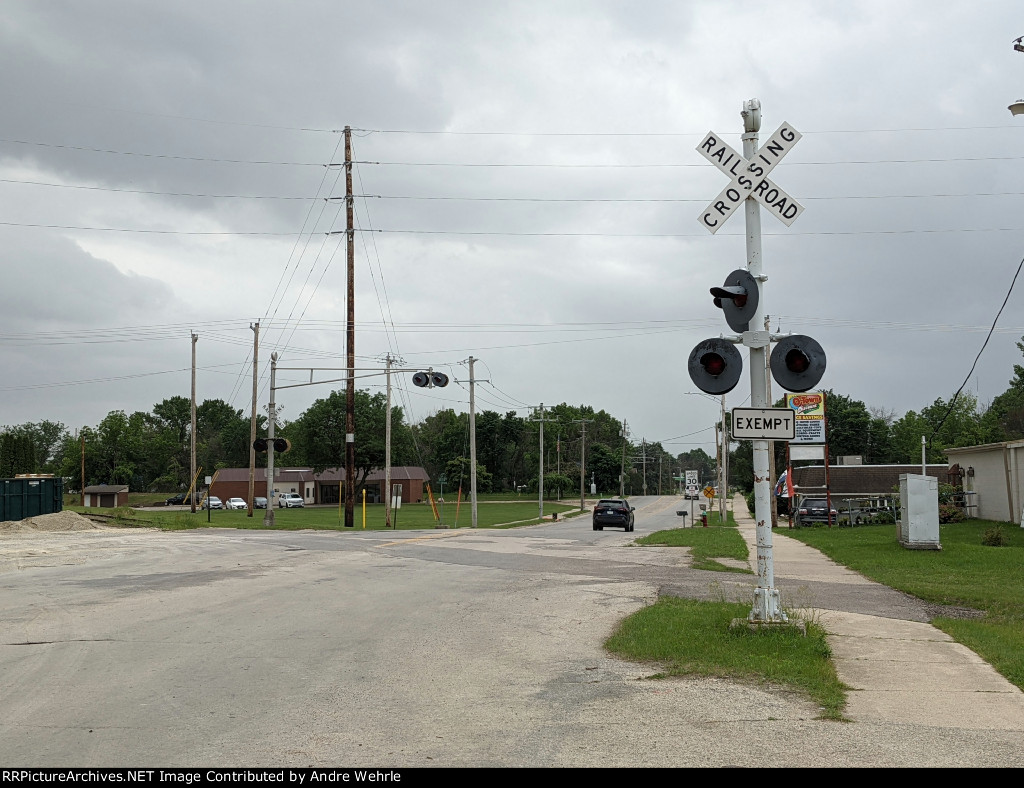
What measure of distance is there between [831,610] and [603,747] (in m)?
7.84

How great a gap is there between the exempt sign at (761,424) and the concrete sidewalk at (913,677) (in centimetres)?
239

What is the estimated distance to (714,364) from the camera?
10125mm

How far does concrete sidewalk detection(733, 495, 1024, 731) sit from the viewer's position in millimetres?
7008

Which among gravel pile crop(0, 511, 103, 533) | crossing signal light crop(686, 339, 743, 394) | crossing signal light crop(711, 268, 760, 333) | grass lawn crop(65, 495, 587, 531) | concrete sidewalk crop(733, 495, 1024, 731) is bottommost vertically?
grass lawn crop(65, 495, 587, 531)

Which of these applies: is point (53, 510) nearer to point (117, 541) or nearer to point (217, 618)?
point (117, 541)

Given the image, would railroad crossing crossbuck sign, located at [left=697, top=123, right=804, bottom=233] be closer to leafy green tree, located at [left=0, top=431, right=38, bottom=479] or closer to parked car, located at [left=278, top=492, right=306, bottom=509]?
parked car, located at [left=278, top=492, right=306, bottom=509]

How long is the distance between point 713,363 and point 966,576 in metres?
10.5

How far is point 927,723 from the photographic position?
22.2 ft

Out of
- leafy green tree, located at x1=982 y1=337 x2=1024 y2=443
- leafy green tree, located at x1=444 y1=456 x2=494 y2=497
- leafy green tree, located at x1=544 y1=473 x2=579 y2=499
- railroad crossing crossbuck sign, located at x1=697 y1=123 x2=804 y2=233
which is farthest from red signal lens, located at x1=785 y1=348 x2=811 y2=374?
leafy green tree, located at x1=544 y1=473 x2=579 y2=499

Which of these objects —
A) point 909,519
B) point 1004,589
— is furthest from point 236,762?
point 909,519

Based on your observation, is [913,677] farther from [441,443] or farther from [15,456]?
[441,443]

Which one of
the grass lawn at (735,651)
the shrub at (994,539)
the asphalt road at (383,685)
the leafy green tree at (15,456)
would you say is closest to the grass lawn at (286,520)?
the shrub at (994,539)

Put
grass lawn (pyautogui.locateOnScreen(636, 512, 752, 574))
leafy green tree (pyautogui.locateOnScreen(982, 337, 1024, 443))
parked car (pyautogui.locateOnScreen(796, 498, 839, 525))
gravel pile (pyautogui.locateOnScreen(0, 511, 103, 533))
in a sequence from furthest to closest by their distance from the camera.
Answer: leafy green tree (pyautogui.locateOnScreen(982, 337, 1024, 443))
parked car (pyautogui.locateOnScreen(796, 498, 839, 525))
gravel pile (pyautogui.locateOnScreen(0, 511, 103, 533))
grass lawn (pyautogui.locateOnScreen(636, 512, 752, 574))

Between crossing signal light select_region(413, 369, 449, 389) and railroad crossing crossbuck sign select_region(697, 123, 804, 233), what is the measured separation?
30.9 metres
